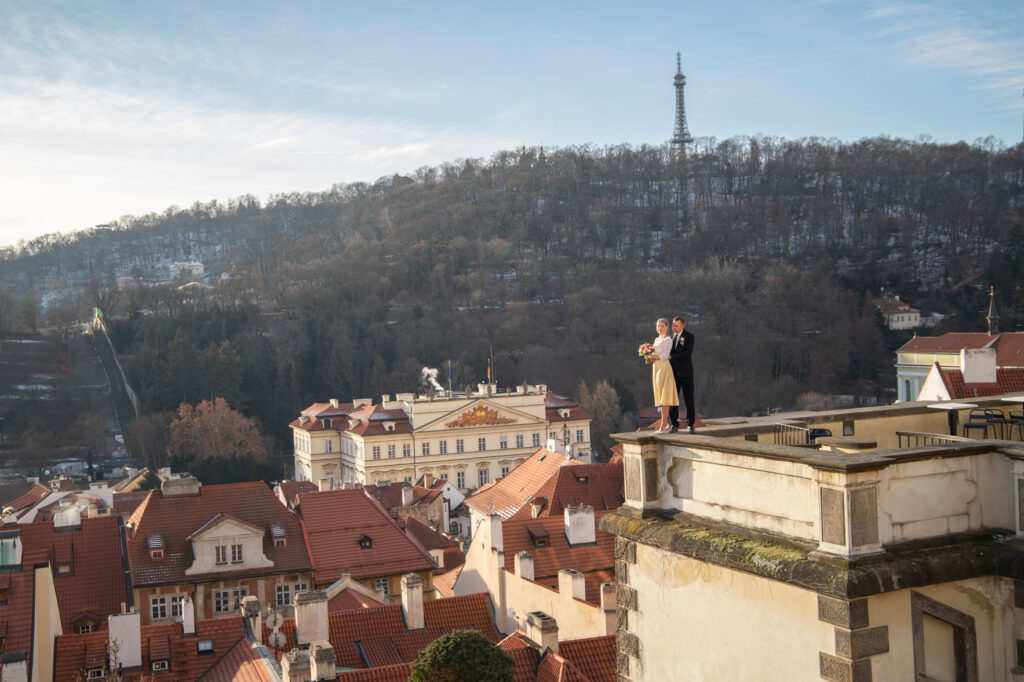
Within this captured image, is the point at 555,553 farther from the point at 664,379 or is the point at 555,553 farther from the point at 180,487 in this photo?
the point at 664,379

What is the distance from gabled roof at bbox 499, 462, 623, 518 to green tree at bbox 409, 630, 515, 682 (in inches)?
532

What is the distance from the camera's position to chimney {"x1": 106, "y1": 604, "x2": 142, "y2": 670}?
12.7 metres

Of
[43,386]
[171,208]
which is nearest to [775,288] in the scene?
[43,386]

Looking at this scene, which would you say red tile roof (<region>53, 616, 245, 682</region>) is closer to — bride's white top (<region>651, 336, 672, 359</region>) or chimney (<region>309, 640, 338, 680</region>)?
chimney (<region>309, 640, 338, 680</region>)

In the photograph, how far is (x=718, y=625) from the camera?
5191mm

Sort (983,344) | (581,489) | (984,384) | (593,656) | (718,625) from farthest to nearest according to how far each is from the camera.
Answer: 1. (983,344)
2. (581,489)
3. (984,384)
4. (593,656)
5. (718,625)

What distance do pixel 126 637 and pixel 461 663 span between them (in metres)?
5.28

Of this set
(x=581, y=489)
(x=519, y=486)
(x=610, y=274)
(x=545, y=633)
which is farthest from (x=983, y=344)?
(x=610, y=274)

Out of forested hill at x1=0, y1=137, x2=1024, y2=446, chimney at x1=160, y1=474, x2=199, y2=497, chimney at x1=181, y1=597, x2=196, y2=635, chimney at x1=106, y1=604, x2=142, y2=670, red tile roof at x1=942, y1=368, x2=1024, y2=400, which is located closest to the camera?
chimney at x1=106, y1=604, x2=142, y2=670

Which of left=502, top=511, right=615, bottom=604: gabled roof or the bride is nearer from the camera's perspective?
the bride

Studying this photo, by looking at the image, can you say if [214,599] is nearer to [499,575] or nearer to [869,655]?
[499,575]

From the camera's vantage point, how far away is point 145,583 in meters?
18.8

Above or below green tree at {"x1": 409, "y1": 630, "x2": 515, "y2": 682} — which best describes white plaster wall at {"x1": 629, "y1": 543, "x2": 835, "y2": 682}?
above

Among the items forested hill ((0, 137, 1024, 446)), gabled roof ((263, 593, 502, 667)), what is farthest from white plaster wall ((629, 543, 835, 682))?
forested hill ((0, 137, 1024, 446))
